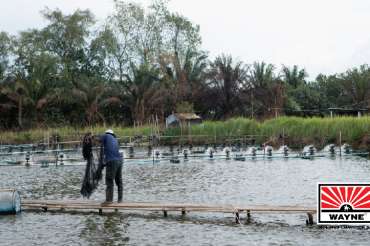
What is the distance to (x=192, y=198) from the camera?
19234 millimetres

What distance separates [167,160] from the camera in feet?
115

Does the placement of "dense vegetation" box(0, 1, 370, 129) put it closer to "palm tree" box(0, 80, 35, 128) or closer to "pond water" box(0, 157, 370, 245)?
"palm tree" box(0, 80, 35, 128)

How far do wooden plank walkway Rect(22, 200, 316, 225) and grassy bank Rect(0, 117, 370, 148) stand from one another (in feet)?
81.6

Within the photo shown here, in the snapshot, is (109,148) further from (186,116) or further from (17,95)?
(17,95)

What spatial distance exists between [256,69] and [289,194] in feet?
114

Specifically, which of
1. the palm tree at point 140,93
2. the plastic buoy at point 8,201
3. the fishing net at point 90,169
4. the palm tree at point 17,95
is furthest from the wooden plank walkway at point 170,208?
the palm tree at point 140,93

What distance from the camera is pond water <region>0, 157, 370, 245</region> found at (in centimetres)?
1295

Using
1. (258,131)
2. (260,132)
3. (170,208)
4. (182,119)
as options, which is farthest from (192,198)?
(182,119)

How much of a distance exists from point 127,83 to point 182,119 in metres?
6.23

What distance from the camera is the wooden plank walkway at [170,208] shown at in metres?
14.1

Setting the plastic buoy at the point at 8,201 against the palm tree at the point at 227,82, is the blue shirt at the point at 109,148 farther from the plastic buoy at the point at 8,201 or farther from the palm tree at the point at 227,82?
the palm tree at the point at 227,82

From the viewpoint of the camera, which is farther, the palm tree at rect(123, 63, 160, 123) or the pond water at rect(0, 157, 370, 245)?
the palm tree at rect(123, 63, 160, 123)

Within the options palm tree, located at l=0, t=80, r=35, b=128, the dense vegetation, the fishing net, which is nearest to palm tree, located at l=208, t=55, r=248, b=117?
the dense vegetation

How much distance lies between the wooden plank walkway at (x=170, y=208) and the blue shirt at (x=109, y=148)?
1.15m
